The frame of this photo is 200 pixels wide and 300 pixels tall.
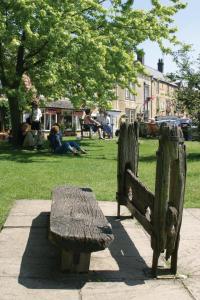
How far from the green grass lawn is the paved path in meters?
1.27

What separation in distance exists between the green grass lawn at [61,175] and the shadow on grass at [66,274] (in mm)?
1566

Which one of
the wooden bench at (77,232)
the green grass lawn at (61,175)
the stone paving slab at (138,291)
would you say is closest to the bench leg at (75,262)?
the wooden bench at (77,232)

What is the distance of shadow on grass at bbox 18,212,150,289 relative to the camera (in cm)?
480

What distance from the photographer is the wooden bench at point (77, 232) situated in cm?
458

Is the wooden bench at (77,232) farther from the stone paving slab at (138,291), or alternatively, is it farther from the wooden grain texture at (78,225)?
the stone paving slab at (138,291)

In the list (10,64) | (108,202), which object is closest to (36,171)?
(108,202)

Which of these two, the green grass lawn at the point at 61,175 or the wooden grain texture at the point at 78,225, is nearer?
the wooden grain texture at the point at 78,225

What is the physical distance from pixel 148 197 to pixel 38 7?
626 inches

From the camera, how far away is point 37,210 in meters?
8.19

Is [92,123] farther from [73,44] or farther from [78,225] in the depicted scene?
[78,225]

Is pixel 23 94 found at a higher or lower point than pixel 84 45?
lower

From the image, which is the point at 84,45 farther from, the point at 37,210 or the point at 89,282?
the point at 89,282

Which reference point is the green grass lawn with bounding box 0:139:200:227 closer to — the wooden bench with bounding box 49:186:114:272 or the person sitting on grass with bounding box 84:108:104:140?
the wooden bench with bounding box 49:186:114:272

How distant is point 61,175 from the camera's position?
12.8m
